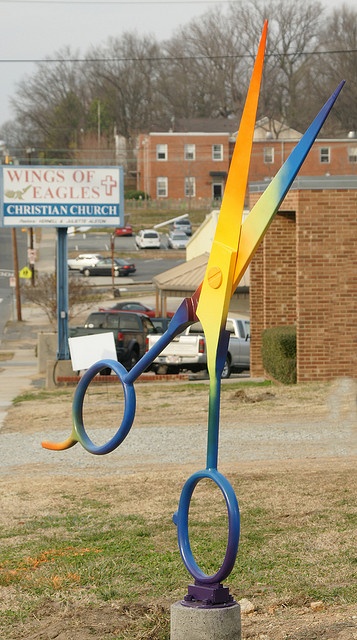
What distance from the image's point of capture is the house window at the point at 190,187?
9062 centimetres

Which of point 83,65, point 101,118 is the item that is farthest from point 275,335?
point 83,65

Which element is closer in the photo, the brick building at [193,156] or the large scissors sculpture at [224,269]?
the large scissors sculpture at [224,269]

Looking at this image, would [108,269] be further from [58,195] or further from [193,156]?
[58,195]

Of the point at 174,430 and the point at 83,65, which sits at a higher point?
the point at 83,65

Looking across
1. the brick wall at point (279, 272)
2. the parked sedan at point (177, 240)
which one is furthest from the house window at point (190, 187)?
the brick wall at point (279, 272)

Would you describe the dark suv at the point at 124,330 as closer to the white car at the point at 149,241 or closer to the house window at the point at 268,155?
the white car at the point at 149,241

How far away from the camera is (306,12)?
83.4m

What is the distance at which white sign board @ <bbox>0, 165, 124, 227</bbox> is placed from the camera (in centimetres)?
2773

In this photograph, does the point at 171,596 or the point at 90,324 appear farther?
the point at 90,324

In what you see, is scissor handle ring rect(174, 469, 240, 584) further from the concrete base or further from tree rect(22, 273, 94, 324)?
tree rect(22, 273, 94, 324)

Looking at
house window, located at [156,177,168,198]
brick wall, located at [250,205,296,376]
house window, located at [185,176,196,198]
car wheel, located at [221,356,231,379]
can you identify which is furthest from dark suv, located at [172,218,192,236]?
brick wall, located at [250,205,296,376]

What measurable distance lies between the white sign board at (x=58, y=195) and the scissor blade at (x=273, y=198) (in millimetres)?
21643

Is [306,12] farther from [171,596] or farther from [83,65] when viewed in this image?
[171,596]

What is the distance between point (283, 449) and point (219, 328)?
8357 mm
